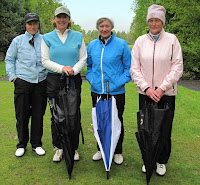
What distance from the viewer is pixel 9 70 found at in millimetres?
3598

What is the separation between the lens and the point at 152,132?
111 inches

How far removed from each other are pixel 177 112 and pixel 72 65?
419 centimetres

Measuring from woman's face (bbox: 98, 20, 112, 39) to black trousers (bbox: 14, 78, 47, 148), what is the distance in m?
1.22

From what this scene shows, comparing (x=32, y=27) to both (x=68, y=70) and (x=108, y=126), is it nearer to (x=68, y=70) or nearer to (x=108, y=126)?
(x=68, y=70)

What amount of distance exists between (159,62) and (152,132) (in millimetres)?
877

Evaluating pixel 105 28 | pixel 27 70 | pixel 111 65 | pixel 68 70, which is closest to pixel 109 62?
pixel 111 65

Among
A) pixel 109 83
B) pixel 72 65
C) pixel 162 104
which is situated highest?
pixel 72 65

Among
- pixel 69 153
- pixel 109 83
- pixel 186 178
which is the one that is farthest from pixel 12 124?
pixel 186 178

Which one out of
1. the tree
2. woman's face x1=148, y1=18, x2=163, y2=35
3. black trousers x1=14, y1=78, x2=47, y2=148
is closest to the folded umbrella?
woman's face x1=148, y1=18, x2=163, y2=35

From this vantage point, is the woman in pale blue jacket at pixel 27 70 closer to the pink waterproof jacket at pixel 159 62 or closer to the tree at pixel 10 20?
the pink waterproof jacket at pixel 159 62

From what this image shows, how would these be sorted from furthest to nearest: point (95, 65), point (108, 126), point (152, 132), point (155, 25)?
1. point (95, 65)
2. point (108, 126)
3. point (155, 25)
4. point (152, 132)

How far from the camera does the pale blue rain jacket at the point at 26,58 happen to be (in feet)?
11.6

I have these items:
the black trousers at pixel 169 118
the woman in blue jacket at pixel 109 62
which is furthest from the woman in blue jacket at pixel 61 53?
the black trousers at pixel 169 118

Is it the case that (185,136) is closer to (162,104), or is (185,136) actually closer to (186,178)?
(186,178)
